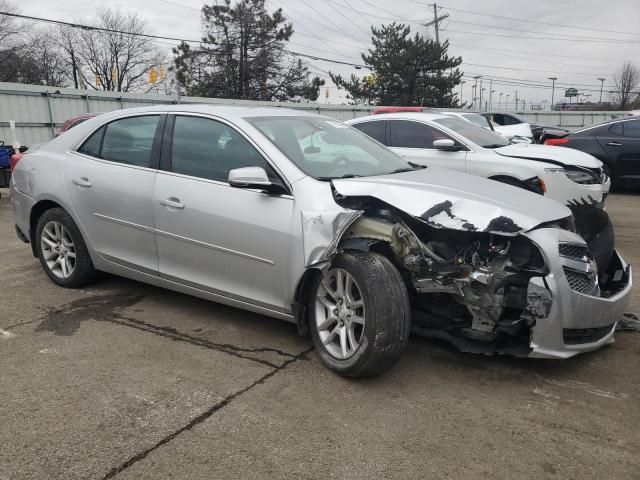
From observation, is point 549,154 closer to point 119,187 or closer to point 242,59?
point 119,187

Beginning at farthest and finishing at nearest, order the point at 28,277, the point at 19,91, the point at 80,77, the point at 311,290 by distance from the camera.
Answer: the point at 80,77 < the point at 19,91 < the point at 28,277 < the point at 311,290

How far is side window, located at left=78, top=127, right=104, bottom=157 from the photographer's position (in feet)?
15.1

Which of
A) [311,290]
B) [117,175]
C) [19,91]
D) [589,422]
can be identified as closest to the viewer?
[589,422]

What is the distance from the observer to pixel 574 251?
10.4 feet

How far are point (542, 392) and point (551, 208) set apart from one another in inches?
44.4

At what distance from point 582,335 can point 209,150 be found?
8.83 feet

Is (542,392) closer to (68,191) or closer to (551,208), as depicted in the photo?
(551,208)

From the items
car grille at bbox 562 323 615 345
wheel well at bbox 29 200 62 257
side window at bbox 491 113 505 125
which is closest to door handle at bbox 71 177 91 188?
wheel well at bbox 29 200 62 257

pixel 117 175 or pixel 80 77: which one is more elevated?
pixel 80 77

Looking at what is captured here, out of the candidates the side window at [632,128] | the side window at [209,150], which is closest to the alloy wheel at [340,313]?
the side window at [209,150]

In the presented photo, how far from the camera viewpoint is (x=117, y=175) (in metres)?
4.29

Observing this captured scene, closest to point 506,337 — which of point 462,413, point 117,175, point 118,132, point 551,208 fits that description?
point 462,413

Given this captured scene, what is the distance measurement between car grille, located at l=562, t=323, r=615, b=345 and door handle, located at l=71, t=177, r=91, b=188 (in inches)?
143

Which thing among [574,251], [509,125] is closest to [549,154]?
[574,251]
